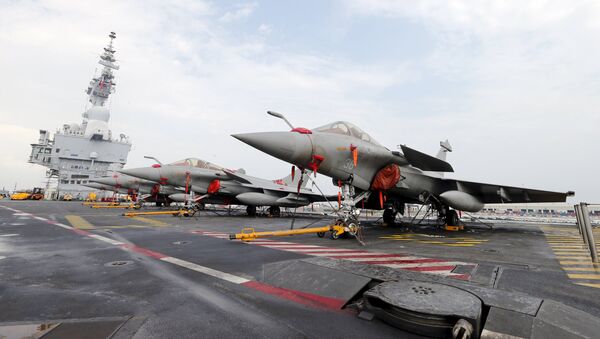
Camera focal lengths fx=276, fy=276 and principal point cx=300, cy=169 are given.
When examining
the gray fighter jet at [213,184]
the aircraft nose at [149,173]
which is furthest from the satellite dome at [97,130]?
the aircraft nose at [149,173]

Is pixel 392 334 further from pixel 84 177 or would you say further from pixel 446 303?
pixel 84 177

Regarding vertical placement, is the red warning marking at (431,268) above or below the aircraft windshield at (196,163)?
below

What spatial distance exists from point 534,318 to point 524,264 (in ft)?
14.2

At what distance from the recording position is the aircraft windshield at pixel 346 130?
9.09m

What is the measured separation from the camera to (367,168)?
9844mm

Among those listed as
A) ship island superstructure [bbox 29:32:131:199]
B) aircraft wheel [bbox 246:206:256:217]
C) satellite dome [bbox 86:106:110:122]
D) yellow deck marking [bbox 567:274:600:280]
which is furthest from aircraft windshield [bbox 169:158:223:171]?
satellite dome [bbox 86:106:110:122]

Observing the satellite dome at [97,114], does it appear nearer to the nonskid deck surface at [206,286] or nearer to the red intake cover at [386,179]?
the nonskid deck surface at [206,286]

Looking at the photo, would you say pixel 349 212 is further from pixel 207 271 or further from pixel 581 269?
pixel 207 271

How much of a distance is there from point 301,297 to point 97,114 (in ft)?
245

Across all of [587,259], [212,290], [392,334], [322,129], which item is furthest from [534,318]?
[322,129]

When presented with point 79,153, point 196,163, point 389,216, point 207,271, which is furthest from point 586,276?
point 79,153

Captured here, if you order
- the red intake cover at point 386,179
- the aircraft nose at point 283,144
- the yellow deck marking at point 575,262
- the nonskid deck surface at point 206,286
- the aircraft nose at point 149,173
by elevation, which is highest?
the aircraft nose at point 149,173

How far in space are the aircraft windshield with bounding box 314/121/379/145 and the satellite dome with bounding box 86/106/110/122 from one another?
228ft

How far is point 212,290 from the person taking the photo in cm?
349
